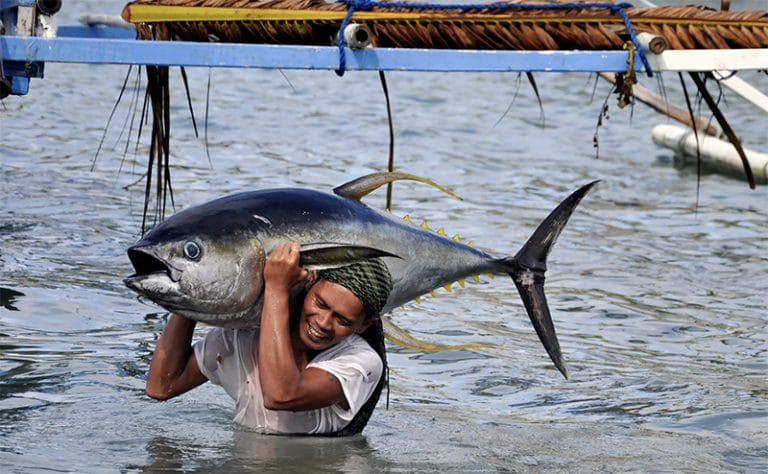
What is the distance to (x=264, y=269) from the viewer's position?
12.6 ft

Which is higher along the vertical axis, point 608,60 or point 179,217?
point 608,60

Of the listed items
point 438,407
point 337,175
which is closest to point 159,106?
point 438,407

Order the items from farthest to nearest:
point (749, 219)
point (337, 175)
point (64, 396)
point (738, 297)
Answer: point (337, 175)
point (749, 219)
point (738, 297)
point (64, 396)

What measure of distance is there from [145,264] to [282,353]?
47 cm

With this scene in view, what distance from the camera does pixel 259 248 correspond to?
3846 millimetres

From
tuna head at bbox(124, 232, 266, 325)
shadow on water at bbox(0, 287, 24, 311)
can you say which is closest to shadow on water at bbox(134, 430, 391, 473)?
tuna head at bbox(124, 232, 266, 325)

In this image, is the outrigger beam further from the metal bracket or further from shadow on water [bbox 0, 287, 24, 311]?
shadow on water [bbox 0, 287, 24, 311]

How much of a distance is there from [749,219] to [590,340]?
12.4 feet

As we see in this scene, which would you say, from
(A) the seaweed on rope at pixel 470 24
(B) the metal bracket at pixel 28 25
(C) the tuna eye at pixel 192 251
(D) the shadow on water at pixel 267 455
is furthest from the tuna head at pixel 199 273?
(B) the metal bracket at pixel 28 25

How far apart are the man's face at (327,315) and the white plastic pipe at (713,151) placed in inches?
302

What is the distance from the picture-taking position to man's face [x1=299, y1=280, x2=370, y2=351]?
13.0 ft

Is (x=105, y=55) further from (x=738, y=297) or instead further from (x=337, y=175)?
(x=337, y=175)

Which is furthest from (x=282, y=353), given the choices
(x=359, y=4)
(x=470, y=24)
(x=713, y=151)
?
(x=713, y=151)

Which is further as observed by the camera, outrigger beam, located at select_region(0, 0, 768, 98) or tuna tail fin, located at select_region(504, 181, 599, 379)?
outrigger beam, located at select_region(0, 0, 768, 98)
